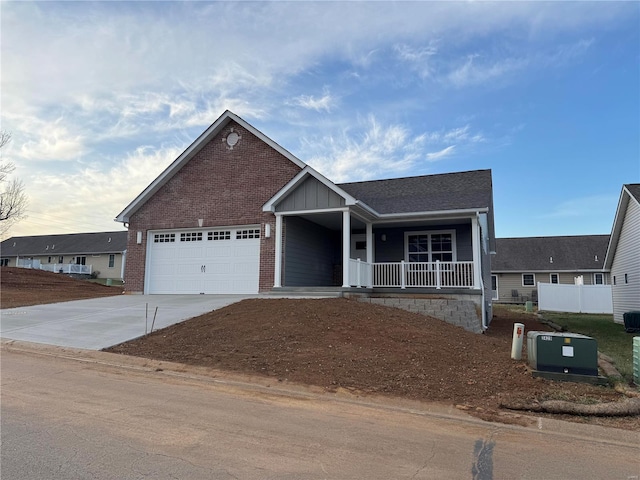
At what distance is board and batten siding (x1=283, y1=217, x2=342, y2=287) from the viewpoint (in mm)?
15484

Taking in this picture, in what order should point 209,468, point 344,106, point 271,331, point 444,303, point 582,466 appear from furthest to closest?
point 344,106
point 444,303
point 271,331
point 582,466
point 209,468

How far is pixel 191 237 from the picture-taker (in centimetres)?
1723

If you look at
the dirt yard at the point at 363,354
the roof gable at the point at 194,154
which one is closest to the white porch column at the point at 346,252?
the dirt yard at the point at 363,354

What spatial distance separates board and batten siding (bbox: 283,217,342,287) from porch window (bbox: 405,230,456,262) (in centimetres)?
354

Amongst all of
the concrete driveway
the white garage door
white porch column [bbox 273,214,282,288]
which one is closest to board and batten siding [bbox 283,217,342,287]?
white porch column [bbox 273,214,282,288]

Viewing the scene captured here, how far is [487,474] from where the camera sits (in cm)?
389

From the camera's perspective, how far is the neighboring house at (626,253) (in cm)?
1759

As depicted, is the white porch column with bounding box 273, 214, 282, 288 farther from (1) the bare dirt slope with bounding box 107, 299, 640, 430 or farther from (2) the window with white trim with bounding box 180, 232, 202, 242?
(2) the window with white trim with bounding box 180, 232, 202, 242

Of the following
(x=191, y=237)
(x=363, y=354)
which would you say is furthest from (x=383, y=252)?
(x=363, y=354)

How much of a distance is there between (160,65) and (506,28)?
9788 mm

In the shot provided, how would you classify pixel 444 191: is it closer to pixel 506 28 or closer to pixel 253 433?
pixel 506 28

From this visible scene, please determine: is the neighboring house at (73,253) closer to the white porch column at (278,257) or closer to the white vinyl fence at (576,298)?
the white porch column at (278,257)

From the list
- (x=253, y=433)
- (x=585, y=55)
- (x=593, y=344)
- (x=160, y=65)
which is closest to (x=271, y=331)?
(x=253, y=433)

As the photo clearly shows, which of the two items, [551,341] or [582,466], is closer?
[582,466]
